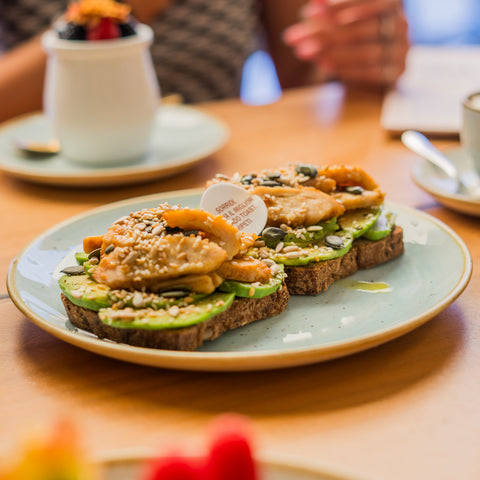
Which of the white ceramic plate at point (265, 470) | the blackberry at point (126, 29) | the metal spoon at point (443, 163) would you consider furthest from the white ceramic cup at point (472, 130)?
the white ceramic plate at point (265, 470)

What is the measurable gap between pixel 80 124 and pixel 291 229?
0.79 m

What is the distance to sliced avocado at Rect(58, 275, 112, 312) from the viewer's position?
99cm

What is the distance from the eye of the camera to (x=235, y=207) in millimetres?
1197

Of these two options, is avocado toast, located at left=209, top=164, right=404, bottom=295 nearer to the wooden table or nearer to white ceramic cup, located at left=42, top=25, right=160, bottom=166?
the wooden table

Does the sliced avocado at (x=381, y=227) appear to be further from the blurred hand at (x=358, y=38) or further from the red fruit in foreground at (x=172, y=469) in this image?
the blurred hand at (x=358, y=38)

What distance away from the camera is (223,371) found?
92cm

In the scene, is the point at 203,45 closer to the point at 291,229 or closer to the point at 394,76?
the point at 394,76

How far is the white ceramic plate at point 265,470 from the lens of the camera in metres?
0.56

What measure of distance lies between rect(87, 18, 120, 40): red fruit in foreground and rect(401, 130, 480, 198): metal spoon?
31.0 inches

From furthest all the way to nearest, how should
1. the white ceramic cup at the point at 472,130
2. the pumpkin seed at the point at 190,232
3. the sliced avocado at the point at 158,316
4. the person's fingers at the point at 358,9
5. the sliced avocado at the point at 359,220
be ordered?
1. the person's fingers at the point at 358,9
2. the white ceramic cup at the point at 472,130
3. the sliced avocado at the point at 359,220
4. the pumpkin seed at the point at 190,232
5. the sliced avocado at the point at 158,316

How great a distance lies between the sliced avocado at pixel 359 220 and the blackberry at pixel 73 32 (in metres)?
0.84

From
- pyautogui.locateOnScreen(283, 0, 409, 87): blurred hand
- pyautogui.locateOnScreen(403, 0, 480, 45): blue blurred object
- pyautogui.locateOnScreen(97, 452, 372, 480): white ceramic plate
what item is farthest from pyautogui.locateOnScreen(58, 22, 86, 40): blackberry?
pyautogui.locateOnScreen(403, 0, 480, 45): blue blurred object

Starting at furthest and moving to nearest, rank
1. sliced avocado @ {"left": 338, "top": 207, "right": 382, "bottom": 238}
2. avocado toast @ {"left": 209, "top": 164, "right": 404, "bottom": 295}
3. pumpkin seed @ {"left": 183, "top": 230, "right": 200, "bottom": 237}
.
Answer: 1. sliced avocado @ {"left": 338, "top": 207, "right": 382, "bottom": 238}
2. avocado toast @ {"left": 209, "top": 164, "right": 404, "bottom": 295}
3. pumpkin seed @ {"left": 183, "top": 230, "right": 200, "bottom": 237}

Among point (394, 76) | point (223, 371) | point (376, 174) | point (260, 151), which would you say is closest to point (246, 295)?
point (223, 371)
